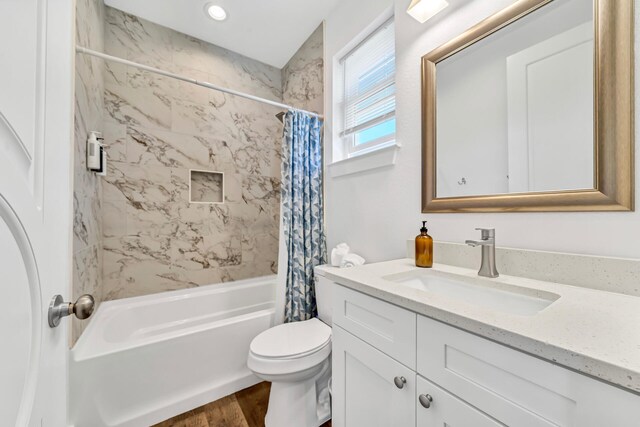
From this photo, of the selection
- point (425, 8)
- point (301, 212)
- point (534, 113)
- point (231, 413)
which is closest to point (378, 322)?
point (534, 113)

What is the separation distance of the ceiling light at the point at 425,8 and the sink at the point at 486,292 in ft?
3.89

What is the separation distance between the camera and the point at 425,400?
62cm

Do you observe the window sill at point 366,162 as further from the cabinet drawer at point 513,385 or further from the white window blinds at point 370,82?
the cabinet drawer at point 513,385

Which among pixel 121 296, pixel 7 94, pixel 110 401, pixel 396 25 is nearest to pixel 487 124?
pixel 396 25

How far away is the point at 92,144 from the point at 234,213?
1.15 meters

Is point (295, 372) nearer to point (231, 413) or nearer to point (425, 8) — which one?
point (231, 413)

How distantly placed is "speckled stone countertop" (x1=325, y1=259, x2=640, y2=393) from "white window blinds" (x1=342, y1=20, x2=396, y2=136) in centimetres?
116

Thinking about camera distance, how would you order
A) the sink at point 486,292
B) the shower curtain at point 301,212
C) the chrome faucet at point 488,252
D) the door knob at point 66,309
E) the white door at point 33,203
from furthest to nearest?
the shower curtain at point 301,212
the chrome faucet at point 488,252
the sink at point 486,292
the door knob at point 66,309
the white door at point 33,203

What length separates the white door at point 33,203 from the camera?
355mm

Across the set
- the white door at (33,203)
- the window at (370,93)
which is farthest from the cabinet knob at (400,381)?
the window at (370,93)

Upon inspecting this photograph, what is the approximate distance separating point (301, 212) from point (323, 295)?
612mm

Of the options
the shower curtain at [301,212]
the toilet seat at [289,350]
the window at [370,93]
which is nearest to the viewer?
the toilet seat at [289,350]

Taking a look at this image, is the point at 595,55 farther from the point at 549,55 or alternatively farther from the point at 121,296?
the point at 121,296

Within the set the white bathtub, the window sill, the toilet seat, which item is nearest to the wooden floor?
the white bathtub
